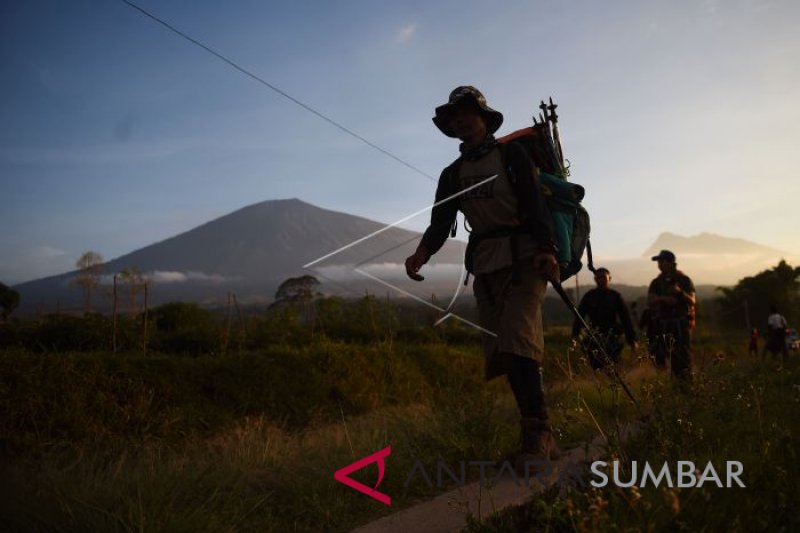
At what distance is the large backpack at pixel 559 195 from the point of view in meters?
3.52

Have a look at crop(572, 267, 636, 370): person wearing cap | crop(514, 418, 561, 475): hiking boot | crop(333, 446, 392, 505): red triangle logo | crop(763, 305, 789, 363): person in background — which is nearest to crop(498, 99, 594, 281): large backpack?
crop(514, 418, 561, 475): hiking boot

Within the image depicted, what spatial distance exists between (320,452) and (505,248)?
5.88ft

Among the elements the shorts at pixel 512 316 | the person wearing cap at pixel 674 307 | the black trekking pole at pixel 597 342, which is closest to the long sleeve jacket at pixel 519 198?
the shorts at pixel 512 316

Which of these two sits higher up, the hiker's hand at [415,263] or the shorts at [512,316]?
the hiker's hand at [415,263]

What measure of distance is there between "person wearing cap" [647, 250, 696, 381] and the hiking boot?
3.59 meters

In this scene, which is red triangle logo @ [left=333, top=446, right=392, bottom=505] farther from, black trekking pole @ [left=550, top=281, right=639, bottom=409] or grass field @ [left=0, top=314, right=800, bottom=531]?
black trekking pole @ [left=550, top=281, right=639, bottom=409]

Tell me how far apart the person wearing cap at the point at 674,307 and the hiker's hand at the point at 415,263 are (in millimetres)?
3799

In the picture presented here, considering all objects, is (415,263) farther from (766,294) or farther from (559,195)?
(766,294)

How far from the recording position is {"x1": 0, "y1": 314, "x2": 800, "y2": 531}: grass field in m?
2.10

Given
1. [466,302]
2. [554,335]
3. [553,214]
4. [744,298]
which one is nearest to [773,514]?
[553,214]

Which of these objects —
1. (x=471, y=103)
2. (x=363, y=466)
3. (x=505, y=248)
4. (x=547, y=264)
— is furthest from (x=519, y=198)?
(x=363, y=466)

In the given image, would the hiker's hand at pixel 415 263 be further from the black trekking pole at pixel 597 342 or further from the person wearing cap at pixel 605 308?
the person wearing cap at pixel 605 308

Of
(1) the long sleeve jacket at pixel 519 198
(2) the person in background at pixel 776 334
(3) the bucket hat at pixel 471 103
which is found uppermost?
(3) the bucket hat at pixel 471 103

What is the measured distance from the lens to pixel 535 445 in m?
3.11
